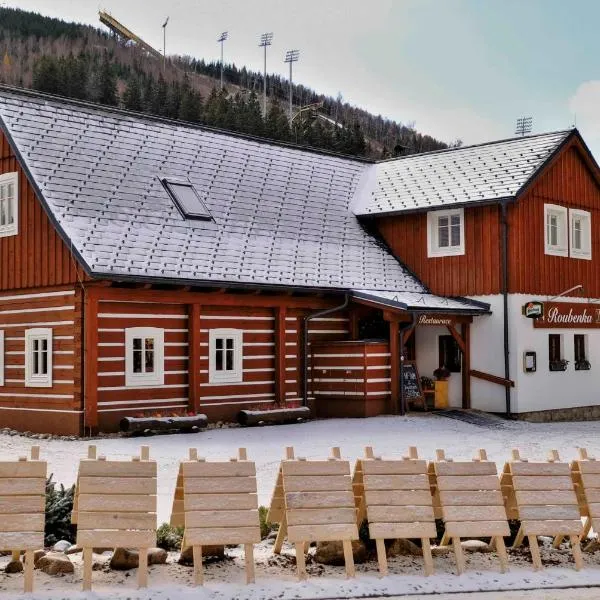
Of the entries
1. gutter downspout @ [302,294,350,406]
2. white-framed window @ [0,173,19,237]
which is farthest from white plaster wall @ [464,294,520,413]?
white-framed window @ [0,173,19,237]

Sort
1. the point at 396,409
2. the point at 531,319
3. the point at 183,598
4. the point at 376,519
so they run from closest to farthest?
the point at 183,598 < the point at 376,519 < the point at 396,409 < the point at 531,319

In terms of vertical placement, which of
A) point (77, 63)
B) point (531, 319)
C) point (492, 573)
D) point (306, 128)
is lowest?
point (492, 573)

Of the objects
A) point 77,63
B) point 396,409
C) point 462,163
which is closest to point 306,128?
point 77,63

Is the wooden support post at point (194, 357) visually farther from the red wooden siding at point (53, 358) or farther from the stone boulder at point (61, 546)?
the stone boulder at point (61, 546)

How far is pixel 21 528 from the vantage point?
28.3 ft

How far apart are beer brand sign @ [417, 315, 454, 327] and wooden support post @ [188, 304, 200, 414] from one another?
5247mm

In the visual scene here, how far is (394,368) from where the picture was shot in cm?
2364

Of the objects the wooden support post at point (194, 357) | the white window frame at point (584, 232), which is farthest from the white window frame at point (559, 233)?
the wooden support post at point (194, 357)

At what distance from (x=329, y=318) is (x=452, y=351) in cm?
366

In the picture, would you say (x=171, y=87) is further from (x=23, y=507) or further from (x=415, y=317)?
(x=23, y=507)

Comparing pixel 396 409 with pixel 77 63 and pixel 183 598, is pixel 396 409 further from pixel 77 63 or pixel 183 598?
pixel 77 63

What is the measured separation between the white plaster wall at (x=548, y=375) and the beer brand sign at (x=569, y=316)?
0.13 meters

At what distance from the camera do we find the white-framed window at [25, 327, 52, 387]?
2091 centimetres

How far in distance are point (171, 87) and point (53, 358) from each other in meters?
97.1
